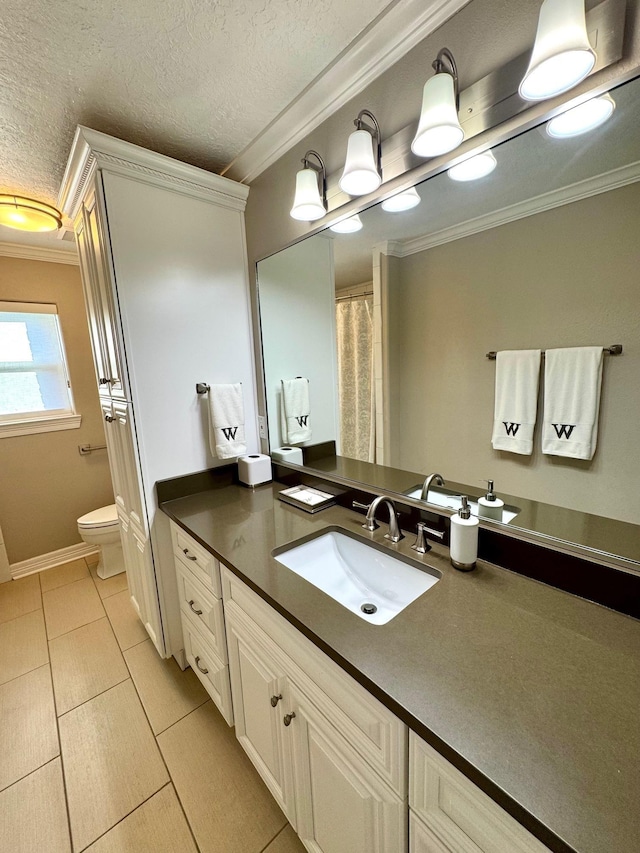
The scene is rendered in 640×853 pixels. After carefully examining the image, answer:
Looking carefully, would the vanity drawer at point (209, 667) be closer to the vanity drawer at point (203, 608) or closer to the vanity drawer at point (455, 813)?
the vanity drawer at point (203, 608)

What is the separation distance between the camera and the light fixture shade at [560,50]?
0.66 meters

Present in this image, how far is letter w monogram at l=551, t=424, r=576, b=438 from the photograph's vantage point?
93cm

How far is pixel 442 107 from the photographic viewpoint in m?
0.85

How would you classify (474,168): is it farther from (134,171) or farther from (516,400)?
(134,171)

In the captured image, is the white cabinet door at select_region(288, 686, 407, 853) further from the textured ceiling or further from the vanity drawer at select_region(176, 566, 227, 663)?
the textured ceiling

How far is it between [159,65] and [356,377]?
116 centimetres

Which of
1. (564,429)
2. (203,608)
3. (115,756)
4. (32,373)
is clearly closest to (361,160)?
(564,429)

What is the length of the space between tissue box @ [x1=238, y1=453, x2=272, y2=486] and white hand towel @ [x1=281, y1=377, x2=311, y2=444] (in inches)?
6.9

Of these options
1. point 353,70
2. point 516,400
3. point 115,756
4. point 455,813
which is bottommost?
point 115,756

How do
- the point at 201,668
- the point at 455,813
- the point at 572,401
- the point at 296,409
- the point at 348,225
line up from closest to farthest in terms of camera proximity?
the point at 455,813, the point at 572,401, the point at 348,225, the point at 201,668, the point at 296,409

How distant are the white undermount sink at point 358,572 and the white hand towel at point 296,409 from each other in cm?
61

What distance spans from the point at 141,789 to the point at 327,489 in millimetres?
1223

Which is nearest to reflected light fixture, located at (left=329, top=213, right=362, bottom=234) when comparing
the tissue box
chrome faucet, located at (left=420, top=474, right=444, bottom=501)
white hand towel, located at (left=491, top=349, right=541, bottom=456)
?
white hand towel, located at (left=491, top=349, right=541, bottom=456)

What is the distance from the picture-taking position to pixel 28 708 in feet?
5.05
